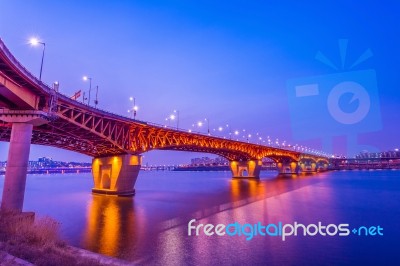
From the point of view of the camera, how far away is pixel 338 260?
15594 millimetres

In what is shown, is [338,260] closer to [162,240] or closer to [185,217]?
[162,240]

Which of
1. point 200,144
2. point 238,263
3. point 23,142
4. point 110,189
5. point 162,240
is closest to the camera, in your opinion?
point 238,263

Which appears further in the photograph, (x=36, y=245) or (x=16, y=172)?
(x=16, y=172)

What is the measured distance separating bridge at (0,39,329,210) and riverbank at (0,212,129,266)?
7.79m

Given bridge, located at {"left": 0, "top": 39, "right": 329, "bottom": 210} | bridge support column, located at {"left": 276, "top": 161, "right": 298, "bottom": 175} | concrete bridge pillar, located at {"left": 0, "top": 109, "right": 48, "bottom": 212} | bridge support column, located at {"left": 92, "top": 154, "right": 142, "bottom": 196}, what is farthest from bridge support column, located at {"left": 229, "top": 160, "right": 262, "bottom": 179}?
concrete bridge pillar, located at {"left": 0, "top": 109, "right": 48, "bottom": 212}

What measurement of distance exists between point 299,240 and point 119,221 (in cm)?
1572

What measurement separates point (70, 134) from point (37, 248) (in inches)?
1335

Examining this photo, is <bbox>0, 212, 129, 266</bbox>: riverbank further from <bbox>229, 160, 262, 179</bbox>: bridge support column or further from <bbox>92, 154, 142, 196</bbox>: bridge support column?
<bbox>229, 160, 262, 179</bbox>: bridge support column

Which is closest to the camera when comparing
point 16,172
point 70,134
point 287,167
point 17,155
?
point 16,172

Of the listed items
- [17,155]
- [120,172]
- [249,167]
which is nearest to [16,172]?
[17,155]

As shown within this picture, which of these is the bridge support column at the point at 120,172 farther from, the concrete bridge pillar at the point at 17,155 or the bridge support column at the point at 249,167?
the bridge support column at the point at 249,167

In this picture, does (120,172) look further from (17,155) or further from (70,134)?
(17,155)

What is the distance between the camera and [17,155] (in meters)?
24.3

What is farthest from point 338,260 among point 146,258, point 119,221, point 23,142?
point 23,142
